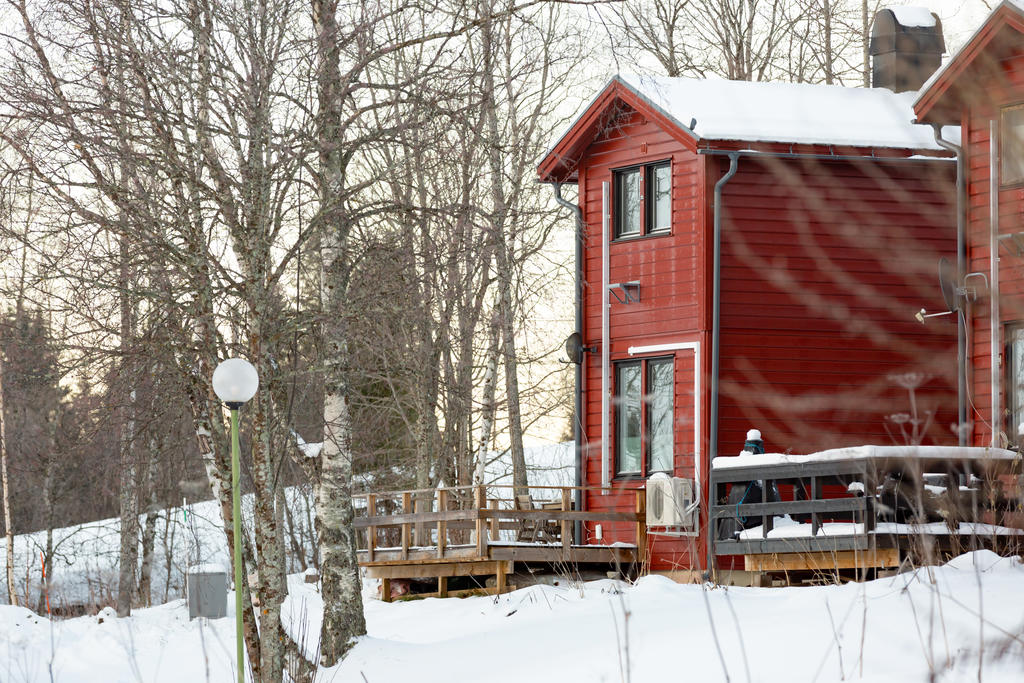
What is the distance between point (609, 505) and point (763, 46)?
14.6 m

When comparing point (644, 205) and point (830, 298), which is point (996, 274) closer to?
point (830, 298)

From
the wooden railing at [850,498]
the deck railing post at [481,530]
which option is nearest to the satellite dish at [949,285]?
the wooden railing at [850,498]

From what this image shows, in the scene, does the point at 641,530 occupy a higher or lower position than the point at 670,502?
lower

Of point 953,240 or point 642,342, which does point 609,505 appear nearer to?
point 642,342

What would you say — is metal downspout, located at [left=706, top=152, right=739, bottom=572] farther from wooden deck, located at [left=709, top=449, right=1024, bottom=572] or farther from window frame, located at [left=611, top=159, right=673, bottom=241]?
wooden deck, located at [left=709, top=449, right=1024, bottom=572]

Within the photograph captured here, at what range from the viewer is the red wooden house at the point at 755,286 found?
17.0 meters

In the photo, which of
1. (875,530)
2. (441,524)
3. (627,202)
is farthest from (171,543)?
(875,530)

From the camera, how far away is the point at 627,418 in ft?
59.5

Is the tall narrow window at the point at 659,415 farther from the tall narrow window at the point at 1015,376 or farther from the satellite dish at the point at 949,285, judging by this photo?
the tall narrow window at the point at 1015,376

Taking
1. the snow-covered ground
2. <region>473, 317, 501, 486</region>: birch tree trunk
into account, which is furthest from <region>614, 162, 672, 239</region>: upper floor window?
the snow-covered ground

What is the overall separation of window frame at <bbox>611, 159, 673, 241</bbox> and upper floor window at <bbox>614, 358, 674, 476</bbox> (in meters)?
1.83

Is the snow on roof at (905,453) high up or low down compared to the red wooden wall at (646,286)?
down

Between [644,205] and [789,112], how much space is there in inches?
95.7

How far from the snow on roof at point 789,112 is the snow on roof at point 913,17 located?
1169 millimetres
